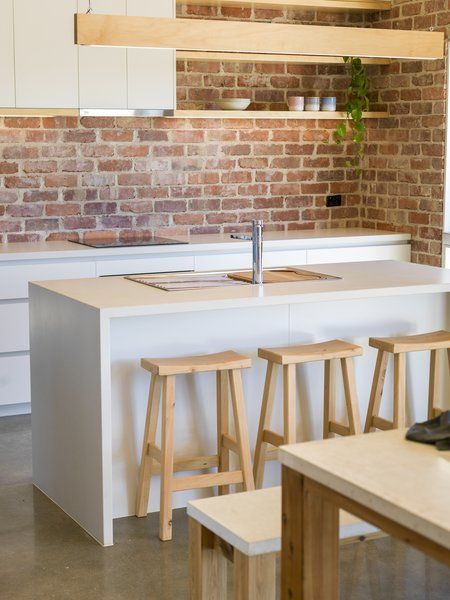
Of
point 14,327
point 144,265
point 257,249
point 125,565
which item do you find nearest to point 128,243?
point 144,265

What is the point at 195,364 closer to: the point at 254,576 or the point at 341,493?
the point at 254,576

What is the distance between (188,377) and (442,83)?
3147mm

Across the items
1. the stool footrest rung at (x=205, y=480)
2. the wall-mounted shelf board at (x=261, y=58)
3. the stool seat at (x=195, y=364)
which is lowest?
the stool footrest rung at (x=205, y=480)

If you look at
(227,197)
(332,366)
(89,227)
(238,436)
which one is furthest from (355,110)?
(238,436)

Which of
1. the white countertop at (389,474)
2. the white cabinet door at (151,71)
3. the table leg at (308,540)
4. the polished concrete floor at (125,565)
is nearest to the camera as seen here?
the white countertop at (389,474)

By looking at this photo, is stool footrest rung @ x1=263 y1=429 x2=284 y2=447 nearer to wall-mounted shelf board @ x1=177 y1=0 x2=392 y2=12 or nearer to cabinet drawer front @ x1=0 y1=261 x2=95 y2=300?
cabinet drawer front @ x1=0 y1=261 x2=95 y2=300

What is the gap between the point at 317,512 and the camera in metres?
2.23

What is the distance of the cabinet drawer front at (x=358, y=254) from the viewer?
21.2ft

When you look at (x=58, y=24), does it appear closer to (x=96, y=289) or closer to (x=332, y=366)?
(x=96, y=289)

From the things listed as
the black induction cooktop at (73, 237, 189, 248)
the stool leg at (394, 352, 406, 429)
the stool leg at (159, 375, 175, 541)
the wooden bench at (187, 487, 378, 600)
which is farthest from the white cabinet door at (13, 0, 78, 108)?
the wooden bench at (187, 487, 378, 600)

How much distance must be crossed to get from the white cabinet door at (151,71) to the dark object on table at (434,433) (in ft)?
13.5

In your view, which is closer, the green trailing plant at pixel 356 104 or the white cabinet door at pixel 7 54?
the white cabinet door at pixel 7 54

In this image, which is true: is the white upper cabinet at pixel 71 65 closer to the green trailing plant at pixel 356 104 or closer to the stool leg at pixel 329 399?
the green trailing plant at pixel 356 104

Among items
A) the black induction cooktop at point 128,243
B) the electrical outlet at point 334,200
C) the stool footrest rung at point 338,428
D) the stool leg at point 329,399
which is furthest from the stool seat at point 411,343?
the electrical outlet at point 334,200
